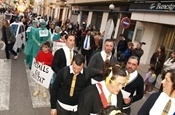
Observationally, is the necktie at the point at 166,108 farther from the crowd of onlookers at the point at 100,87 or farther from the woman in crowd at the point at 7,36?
the woman in crowd at the point at 7,36

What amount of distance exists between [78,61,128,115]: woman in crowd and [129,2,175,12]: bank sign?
9.28 m

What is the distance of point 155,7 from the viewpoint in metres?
12.5

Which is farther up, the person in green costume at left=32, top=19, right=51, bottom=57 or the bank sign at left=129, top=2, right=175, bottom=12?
the bank sign at left=129, top=2, right=175, bottom=12

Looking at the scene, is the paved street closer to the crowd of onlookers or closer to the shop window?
the crowd of onlookers

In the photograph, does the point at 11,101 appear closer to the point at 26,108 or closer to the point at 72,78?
the point at 26,108

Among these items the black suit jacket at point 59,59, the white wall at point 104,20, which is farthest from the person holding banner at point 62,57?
the white wall at point 104,20

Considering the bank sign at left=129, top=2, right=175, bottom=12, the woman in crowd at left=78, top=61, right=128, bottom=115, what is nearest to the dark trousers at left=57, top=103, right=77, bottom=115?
the woman in crowd at left=78, top=61, right=128, bottom=115

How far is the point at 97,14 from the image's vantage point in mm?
25719

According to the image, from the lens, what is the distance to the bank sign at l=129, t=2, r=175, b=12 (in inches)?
438

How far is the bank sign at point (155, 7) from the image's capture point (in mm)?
11129

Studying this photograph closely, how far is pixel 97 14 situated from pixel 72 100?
75.1 ft

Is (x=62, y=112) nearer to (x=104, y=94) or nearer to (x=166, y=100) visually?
(x=104, y=94)

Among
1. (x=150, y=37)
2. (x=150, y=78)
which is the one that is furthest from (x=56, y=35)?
(x=150, y=37)

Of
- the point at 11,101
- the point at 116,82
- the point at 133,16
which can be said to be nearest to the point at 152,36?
the point at 133,16
